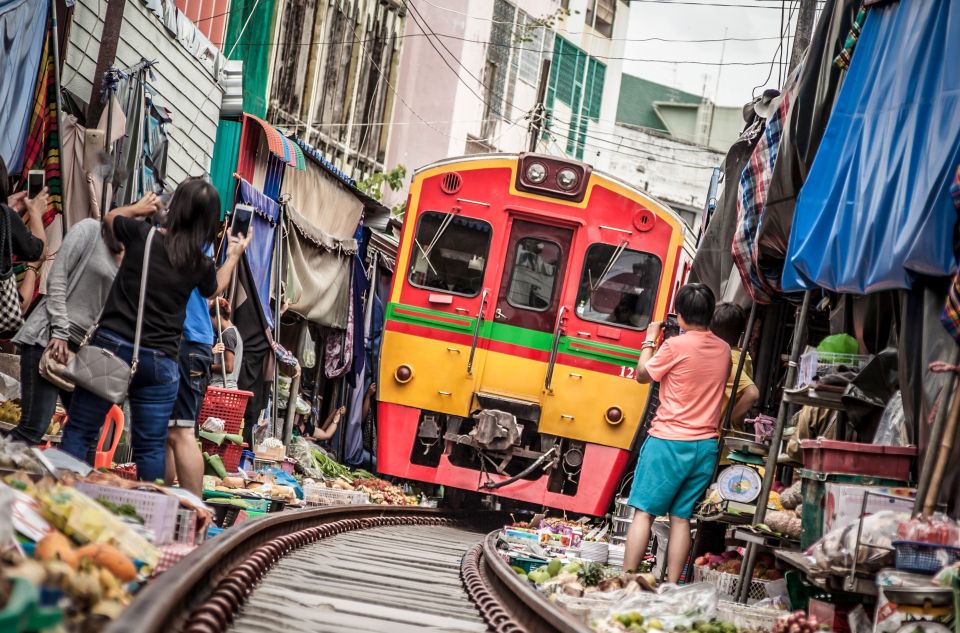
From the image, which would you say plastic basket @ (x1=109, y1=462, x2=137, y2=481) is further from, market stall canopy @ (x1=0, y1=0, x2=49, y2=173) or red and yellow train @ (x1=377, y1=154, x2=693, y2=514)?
red and yellow train @ (x1=377, y1=154, x2=693, y2=514)

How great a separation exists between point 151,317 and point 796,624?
3.21m

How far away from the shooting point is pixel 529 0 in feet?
98.3

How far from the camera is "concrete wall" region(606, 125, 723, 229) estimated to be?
3897 cm

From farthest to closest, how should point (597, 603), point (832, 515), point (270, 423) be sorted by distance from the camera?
point (270, 423) → point (597, 603) → point (832, 515)

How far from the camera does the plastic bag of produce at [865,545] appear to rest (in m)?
4.82

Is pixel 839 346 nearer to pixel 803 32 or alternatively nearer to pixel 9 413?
pixel 803 32

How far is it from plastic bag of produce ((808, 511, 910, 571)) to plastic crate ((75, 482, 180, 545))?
8.21 feet

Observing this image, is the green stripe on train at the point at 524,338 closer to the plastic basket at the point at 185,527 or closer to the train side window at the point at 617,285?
the train side window at the point at 617,285

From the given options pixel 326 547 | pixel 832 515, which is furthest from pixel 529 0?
pixel 832 515

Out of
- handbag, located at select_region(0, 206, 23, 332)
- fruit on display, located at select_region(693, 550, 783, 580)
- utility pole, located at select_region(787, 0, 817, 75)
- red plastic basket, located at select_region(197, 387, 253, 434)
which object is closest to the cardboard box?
fruit on display, located at select_region(693, 550, 783, 580)

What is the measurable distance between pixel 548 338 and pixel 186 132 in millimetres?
3669

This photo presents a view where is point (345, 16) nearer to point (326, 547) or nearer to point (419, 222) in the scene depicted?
point (419, 222)

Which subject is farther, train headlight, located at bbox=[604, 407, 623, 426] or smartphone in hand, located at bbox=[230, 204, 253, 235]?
smartphone in hand, located at bbox=[230, 204, 253, 235]

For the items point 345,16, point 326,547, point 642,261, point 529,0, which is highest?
point 529,0
